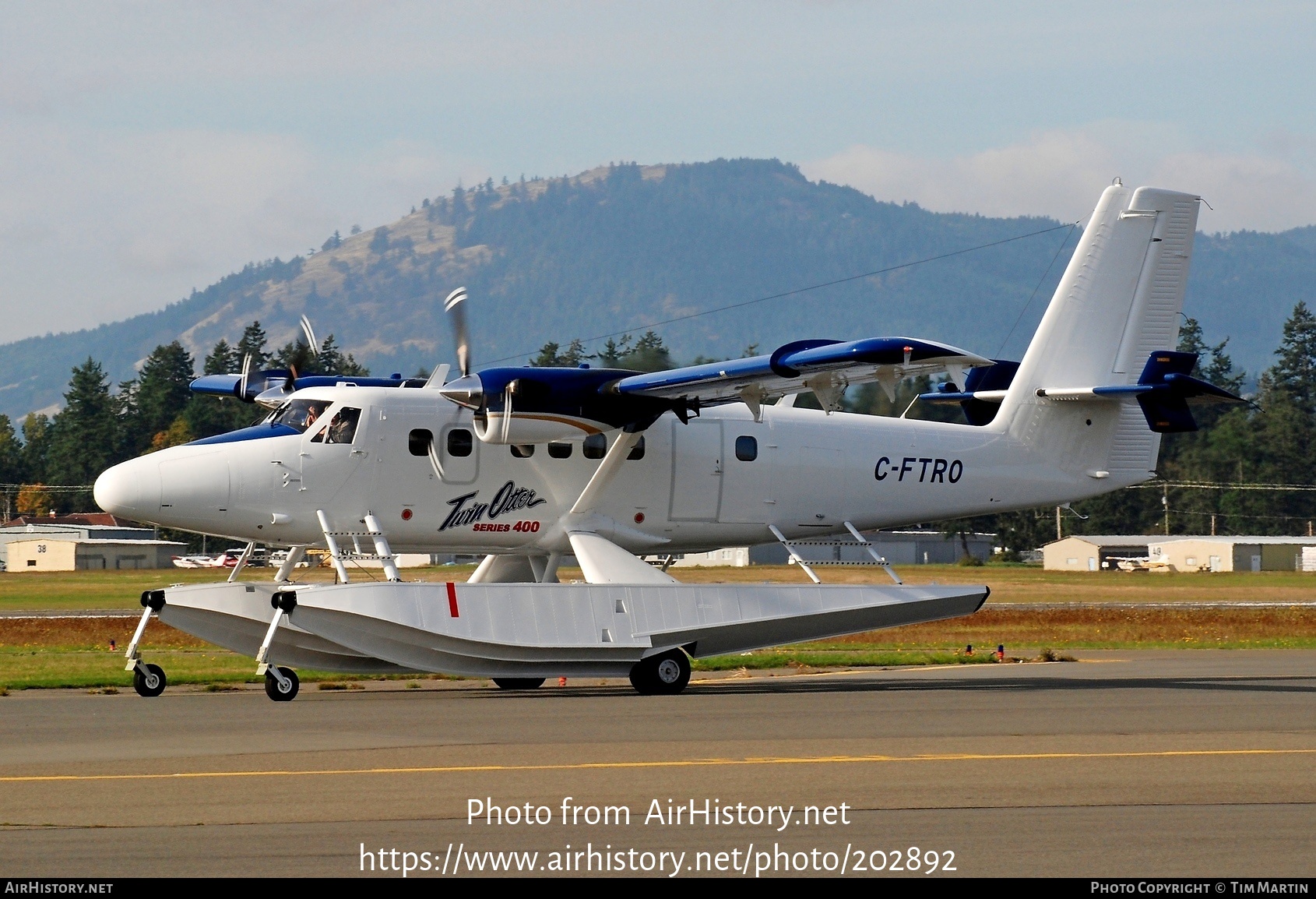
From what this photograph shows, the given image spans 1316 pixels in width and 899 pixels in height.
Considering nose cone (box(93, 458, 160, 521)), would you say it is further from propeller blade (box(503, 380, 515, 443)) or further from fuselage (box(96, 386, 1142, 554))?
propeller blade (box(503, 380, 515, 443))

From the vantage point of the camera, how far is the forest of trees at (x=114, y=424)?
3720 inches

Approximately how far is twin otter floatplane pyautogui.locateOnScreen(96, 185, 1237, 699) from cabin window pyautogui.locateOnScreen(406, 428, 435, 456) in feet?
0.13

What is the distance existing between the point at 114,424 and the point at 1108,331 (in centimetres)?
8852

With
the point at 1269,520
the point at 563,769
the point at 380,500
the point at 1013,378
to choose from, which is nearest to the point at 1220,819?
the point at 563,769

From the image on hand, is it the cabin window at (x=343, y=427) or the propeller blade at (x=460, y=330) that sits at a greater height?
the propeller blade at (x=460, y=330)

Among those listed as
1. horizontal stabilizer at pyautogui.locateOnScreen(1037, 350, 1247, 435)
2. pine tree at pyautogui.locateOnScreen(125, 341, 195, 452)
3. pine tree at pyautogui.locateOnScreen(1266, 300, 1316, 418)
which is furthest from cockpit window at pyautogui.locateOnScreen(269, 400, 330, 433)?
pine tree at pyautogui.locateOnScreen(1266, 300, 1316, 418)

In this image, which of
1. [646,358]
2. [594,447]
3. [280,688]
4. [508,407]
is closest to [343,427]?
[508,407]

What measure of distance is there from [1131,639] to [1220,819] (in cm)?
2300

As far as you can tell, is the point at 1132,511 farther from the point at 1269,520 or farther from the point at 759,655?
the point at 759,655

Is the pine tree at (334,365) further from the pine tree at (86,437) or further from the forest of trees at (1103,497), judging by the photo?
the pine tree at (86,437)

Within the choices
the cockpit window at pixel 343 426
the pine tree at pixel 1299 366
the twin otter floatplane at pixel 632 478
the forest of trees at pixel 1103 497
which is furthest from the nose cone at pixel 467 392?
the pine tree at pixel 1299 366

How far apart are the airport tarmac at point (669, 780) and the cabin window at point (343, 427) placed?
3179 mm

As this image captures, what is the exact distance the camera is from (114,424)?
99.6 metres

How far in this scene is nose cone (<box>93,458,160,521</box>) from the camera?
17750 mm
